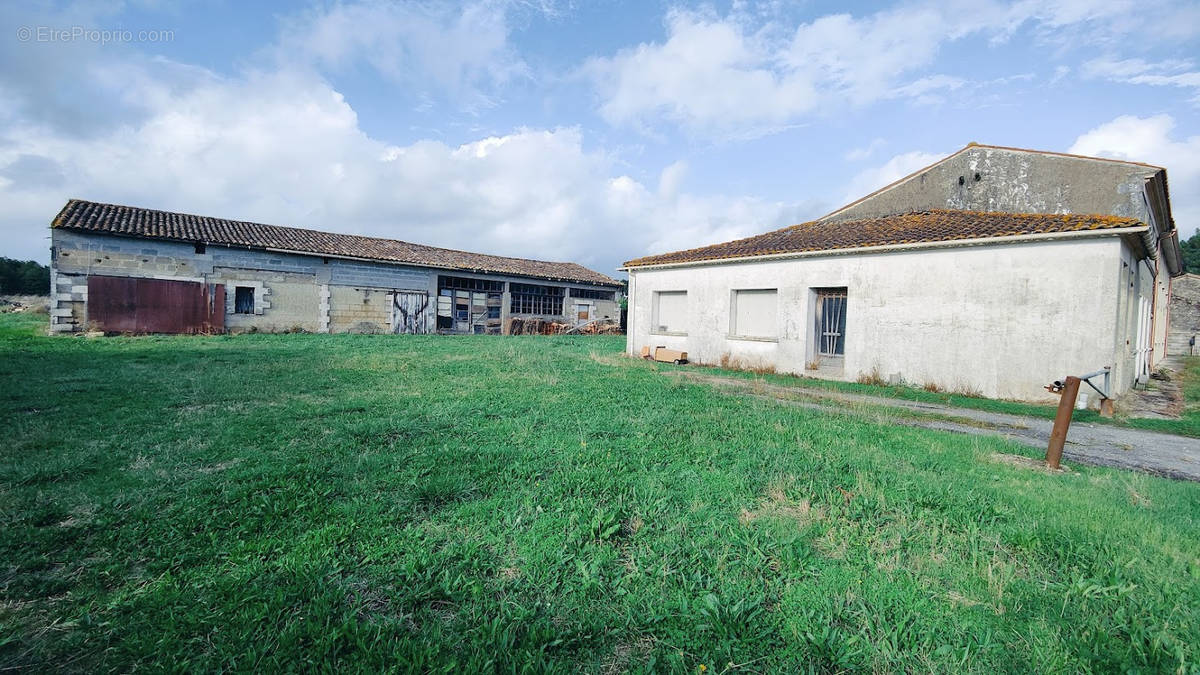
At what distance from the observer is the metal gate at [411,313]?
23.1 meters

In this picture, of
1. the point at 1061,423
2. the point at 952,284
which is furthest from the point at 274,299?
the point at 1061,423

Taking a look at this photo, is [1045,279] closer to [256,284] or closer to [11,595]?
[11,595]

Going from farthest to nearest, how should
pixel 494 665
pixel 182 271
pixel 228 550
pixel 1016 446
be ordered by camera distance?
Result: pixel 182 271, pixel 1016 446, pixel 228 550, pixel 494 665

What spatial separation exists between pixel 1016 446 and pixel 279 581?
275 inches

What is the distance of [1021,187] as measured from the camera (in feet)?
42.2

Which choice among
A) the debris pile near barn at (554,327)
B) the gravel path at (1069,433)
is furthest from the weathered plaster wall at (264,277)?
the gravel path at (1069,433)

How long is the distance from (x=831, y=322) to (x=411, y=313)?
1853 cm

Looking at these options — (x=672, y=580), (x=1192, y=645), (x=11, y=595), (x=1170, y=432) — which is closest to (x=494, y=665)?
(x=672, y=580)

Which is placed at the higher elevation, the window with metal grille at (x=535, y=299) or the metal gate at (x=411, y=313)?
the window with metal grille at (x=535, y=299)

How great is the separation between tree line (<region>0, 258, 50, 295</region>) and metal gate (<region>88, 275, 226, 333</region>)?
34.5m

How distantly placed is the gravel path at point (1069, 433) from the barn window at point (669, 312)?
5.35 metres

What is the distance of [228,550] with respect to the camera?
274 cm

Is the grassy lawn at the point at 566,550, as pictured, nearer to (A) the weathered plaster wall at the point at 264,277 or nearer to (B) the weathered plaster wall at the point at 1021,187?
(B) the weathered plaster wall at the point at 1021,187

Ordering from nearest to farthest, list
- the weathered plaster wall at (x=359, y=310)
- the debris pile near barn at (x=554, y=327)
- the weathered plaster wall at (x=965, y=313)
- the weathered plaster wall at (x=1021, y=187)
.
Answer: the weathered plaster wall at (x=965, y=313), the weathered plaster wall at (x=1021, y=187), the weathered plaster wall at (x=359, y=310), the debris pile near barn at (x=554, y=327)
